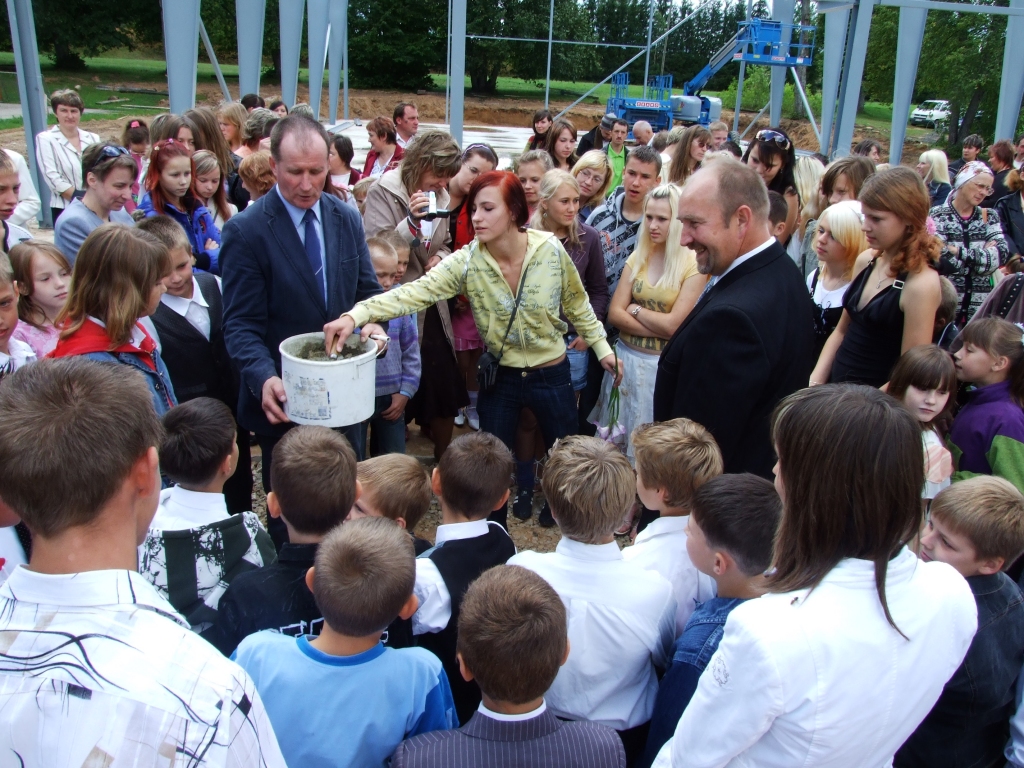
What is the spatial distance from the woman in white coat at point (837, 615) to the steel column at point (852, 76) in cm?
1098

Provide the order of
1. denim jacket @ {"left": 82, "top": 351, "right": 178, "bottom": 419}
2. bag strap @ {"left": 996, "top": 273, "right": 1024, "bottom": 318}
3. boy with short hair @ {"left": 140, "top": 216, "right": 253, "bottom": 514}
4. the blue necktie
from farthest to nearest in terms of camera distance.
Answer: bag strap @ {"left": 996, "top": 273, "right": 1024, "bottom": 318}
boy with short hair @ {"left": 140, "top": 216, "right": 253, "bottom": 514}
the blue necktie
denim jacket @ {"left": 82, "top": 351, "right": 178, "bottom": 419}

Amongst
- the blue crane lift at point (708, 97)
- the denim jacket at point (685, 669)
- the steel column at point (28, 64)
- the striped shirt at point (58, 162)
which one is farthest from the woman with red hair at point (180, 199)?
the blue crane lift at point (708, 97)

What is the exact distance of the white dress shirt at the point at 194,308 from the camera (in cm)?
325

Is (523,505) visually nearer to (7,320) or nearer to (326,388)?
(326,388)

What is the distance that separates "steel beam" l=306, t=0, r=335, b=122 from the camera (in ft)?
49.4

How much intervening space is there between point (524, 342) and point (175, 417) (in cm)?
163

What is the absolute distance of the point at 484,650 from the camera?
159 centimetres

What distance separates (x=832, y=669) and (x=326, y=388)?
5.95 ft

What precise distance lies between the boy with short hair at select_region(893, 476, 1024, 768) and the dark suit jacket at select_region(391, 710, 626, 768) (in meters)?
0.96

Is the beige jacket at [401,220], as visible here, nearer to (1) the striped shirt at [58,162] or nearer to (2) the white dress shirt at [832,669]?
(2) the white dress shirt at [832,669]

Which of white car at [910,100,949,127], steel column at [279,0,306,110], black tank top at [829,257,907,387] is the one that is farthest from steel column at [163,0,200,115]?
white car at [910,100,949,127]

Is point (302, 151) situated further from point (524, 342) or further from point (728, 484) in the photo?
point (728, 484)

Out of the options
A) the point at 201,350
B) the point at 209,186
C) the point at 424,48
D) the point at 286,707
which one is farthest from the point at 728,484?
the point at 424,48

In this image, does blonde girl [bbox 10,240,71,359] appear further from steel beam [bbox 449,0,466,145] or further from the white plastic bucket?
steel beam [bbox 449,0,466,145]
